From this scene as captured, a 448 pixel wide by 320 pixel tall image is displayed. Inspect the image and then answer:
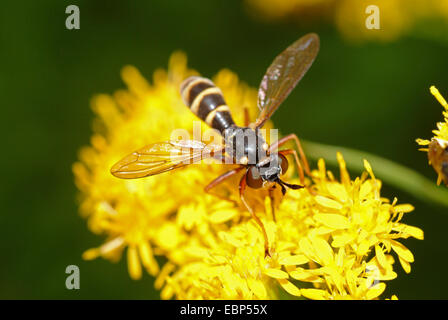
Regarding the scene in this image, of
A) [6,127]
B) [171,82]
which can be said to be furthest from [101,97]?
[6,127]

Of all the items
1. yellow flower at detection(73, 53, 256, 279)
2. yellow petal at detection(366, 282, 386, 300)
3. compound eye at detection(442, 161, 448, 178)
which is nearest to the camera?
compound eye at detection(442, 161, 448, 178)

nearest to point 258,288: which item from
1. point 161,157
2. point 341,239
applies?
point 341,239

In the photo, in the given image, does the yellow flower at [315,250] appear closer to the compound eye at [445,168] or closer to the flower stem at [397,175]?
the flower stem at [397,175]

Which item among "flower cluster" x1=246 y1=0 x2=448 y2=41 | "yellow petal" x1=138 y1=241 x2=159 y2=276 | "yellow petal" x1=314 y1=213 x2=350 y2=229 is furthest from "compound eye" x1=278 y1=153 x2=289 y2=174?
"flower cluster" x1=246 y1=0 x2=448 y2=41

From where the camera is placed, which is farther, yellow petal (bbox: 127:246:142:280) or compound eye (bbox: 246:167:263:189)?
yellow petal (bbox: 127:246:142:280)

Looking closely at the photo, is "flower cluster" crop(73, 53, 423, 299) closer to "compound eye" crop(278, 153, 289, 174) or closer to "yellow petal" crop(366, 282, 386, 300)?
"yellow petal" crop(366, 282, 386, 300)

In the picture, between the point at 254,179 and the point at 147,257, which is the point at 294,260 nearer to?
the point at 254,179
